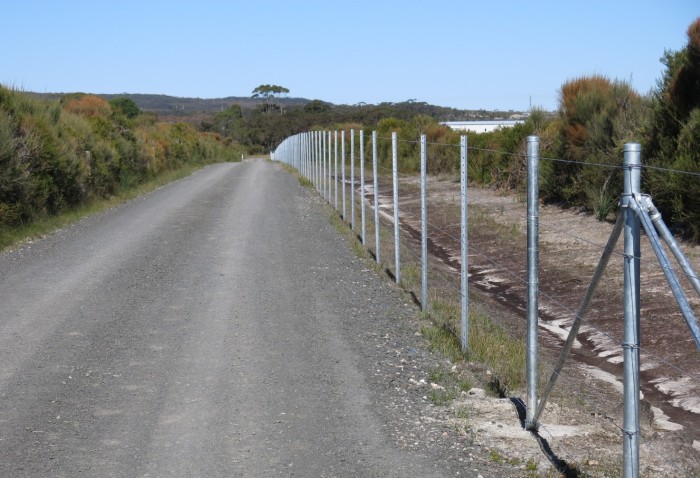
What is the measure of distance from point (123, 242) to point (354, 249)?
12.9ft

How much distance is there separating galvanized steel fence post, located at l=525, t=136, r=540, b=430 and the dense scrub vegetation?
1262 centimetres

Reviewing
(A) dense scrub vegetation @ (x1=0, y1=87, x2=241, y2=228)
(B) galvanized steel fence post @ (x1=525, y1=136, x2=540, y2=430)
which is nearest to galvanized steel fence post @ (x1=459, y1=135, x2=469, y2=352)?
(B) galvanized steel fence post @ (x1=525, y1=136, x2=540, y2=430)

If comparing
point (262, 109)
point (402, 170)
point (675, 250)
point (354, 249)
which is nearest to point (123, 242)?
point (354, 249)

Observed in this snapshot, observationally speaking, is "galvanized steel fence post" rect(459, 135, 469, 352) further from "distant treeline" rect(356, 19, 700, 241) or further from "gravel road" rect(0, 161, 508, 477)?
"distant treeline" rect(356, 19, 700, 241)

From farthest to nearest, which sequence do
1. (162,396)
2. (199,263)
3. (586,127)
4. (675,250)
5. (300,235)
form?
(586,127) < (300,235) < (199,263) < (162,396) < (675,250)

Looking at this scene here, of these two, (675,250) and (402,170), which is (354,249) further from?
(402,170)

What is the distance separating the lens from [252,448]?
5.48 meters

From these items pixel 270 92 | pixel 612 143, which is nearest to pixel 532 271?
pixel 612 143

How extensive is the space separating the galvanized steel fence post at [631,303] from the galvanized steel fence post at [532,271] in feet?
4.33

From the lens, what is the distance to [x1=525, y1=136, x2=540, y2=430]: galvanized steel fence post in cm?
534

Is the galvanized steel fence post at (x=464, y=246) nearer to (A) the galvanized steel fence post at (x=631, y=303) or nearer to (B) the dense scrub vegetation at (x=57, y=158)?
(A) the galvanized steel fence post at (x=631, y=303)

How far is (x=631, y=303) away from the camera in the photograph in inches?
154

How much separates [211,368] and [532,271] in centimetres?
299

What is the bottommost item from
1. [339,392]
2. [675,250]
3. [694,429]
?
[694,429]
